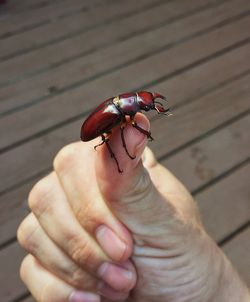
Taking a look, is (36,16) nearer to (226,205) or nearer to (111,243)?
(226,205)

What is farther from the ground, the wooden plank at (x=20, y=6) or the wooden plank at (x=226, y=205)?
the wooden plank at (x=20, y=6)

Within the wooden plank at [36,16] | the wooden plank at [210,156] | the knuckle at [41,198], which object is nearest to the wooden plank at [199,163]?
the wooden plank at [210,156]

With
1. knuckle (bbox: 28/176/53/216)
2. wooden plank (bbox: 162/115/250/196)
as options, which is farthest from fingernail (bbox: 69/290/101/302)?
wooden plank (bbox: 162/115/250/196)

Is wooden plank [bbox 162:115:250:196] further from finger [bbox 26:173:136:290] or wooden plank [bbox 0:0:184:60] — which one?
wooden plank [bbox 0:0:184:60]

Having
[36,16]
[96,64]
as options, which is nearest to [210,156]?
[96,64]

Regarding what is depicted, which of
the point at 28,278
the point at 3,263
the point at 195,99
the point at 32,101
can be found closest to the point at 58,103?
the point at 32,101

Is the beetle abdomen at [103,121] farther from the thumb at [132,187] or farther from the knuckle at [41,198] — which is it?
the knuckle at [41,198]
